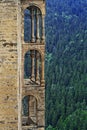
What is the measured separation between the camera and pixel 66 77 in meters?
112

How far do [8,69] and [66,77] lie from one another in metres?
97.7

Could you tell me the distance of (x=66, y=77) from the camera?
111938 millimetres

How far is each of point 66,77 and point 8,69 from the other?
Result: 9767 cm

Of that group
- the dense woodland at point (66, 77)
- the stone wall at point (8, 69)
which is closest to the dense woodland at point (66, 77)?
the dense woodland at point (66, 77)

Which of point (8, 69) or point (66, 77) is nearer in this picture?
point (8, 69)

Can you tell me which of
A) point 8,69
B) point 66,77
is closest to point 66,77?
point 66,77

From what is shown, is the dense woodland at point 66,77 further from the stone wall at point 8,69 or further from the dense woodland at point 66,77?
the stone wall at point 8,69

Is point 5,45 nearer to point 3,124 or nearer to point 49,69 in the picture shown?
point 3,124

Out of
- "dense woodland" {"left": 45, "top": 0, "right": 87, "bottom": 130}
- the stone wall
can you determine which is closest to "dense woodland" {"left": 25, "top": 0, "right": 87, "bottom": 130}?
"dense woodland" {"left": 45, "top": 0, "right": 87, "bottom": 130}

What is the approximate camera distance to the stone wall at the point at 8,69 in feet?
47.2

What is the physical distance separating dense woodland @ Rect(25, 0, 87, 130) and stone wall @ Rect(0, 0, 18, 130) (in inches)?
2203

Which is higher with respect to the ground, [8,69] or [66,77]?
[8,69]

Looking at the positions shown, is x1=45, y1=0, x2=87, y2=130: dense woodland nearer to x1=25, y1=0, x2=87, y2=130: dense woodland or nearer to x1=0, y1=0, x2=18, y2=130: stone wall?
x1=25, y1=0, x2=87, y2=130: dense woodland

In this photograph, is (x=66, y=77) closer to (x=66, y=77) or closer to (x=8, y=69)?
(x=66, y=77)
